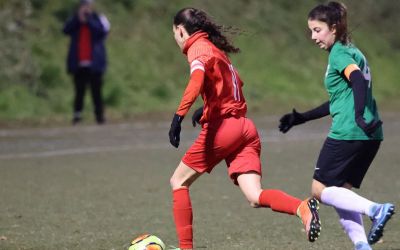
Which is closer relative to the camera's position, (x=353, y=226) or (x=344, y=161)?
(x=344, y=161)

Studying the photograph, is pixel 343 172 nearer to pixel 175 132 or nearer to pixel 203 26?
pixel 175 132

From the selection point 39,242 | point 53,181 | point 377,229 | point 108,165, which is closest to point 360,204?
point 377,229

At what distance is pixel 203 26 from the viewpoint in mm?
7348

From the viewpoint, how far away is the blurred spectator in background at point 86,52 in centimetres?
1905

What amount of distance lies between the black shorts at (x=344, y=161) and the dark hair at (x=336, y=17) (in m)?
0.67

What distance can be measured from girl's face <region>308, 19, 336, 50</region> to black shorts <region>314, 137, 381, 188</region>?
0.62m

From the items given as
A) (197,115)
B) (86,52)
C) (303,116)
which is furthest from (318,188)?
(86,52)

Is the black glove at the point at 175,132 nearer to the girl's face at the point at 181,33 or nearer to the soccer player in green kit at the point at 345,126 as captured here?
the girl's face at the point at 181,33

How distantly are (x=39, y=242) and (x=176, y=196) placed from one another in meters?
1.43

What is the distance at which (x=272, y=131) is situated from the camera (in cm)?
1830

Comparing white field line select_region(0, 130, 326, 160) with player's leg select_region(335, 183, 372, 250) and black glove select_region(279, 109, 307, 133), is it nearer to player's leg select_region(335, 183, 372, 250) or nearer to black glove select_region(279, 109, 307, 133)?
black glove select_region(279, 109, 307, 133)

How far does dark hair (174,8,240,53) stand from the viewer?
732cm

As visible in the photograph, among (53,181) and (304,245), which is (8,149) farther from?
(304,245)

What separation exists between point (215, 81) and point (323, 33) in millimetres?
779
